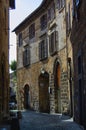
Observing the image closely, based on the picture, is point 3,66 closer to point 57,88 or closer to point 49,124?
point 49,124

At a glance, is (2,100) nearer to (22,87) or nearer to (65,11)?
(65,11)

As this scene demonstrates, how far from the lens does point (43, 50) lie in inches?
1532

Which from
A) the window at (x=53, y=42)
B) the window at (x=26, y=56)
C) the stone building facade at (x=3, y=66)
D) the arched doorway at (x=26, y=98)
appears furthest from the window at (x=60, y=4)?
the arched doorway at (x=26, y=98)

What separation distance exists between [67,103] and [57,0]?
→ 8.42 m

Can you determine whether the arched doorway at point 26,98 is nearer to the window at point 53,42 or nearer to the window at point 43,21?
the window at point 43,21

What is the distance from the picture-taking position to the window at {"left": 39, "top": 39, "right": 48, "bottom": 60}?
37.8m

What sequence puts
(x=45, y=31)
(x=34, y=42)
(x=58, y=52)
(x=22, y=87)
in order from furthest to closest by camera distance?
(x=22, y=87), (x=34, y=42), (x=45, y=31), (x=58, y=52)

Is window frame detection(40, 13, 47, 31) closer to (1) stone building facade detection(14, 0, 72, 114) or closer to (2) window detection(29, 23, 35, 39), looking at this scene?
(1) stone building facade detection(14, 0, 72, 114)

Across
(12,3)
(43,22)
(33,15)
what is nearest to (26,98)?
(33,15)

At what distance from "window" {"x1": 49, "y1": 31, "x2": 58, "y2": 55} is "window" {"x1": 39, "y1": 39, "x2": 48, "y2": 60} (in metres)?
1.81

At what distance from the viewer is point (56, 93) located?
113 feet

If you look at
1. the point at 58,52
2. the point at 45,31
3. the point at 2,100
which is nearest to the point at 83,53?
the point at 2,100

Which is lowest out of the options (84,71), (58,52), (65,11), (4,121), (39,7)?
(4,121)

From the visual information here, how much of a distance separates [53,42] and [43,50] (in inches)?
158
